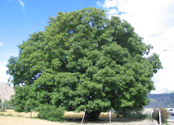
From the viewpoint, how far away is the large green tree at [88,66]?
14883 mm

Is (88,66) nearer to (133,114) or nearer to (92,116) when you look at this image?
(92,116)

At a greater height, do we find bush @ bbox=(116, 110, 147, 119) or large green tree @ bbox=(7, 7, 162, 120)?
large green tree @ bbox=(7, 7, 162, 120)

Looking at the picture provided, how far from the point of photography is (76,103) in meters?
14.7

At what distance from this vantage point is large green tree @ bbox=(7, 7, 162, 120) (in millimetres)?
14883

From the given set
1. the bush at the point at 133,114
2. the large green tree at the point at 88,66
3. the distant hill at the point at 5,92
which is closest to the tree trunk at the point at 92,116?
the large green tree at the point at 88,66

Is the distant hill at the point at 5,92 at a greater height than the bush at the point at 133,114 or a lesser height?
greater

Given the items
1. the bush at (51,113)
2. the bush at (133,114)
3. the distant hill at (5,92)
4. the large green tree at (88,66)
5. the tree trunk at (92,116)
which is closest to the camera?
the bush at (51,113)

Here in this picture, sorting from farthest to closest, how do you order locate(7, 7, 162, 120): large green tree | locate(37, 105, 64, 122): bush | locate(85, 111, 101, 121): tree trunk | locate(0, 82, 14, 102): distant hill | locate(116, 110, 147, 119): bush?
locate(0, 82, 14, 102): distant hill < locate(116, 110, 147, 119): bush < locate(85, 111, 101, 121): tree trunk < locate(7, 7, 162, 120): large green tree < locate(37, 105, 64, 122): bush

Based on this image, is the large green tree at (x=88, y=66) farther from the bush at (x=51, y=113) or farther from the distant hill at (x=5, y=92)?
the distant hill at (x=5, y=92)

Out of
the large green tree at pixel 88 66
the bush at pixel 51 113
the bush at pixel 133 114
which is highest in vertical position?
the large green tree at pixel 88 66

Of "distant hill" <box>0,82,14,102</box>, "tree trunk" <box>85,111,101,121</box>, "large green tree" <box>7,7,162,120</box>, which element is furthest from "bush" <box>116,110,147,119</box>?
"distant hill" <box>0,82,14,102</box>

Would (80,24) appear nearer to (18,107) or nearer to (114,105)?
(114,105)

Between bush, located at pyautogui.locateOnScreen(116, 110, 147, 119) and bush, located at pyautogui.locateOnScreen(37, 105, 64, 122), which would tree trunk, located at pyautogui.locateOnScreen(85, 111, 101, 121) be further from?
bush, located at pyautogui.locateOnScreen(116, 110, 147, 119)

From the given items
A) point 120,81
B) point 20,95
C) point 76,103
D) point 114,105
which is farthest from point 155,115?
point 20,95
